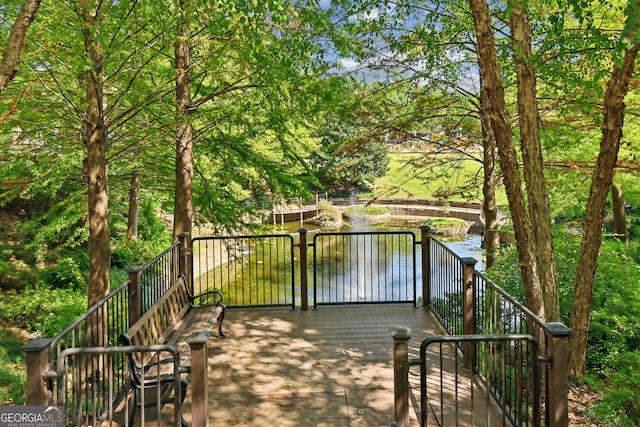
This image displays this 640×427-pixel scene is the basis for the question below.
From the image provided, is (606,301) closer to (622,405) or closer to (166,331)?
(622,405)

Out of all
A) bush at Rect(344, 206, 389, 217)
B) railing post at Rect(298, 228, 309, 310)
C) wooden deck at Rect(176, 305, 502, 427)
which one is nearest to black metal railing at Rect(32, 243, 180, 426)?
wooden deck at Rect(176, 305, 502, 427)

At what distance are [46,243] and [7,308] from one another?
4.31 metres

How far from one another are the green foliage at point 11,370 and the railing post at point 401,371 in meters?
5.60

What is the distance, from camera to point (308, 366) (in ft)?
18.2

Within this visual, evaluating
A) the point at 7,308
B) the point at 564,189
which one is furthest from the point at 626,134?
the point at 7,308

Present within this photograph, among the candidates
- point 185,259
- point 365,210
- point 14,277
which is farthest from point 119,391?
point 365,210

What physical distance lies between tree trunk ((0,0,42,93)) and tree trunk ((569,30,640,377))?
602 centimetres

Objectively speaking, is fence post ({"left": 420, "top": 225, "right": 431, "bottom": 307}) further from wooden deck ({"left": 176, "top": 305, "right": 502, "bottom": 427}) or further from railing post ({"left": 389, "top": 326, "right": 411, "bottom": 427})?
railing post ({"left": 389, "top": 326, "right": 411, "bottom": 427})

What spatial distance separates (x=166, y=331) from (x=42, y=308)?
24.6ft

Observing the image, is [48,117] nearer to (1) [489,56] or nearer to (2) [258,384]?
(2) [258,384]

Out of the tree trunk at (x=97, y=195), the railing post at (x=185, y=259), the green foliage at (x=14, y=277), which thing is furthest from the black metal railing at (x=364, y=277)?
the green foliage at (x=14, y=277)

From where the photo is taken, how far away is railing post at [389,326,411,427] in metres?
3.69

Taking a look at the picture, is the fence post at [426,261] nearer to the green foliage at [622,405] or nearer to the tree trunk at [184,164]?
the green foliage at [622,405]

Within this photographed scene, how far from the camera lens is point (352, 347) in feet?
20.0
